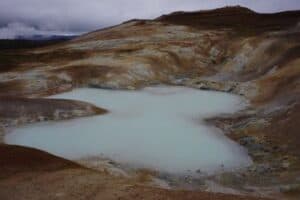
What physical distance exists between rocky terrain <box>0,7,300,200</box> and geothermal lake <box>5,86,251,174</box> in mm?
1055

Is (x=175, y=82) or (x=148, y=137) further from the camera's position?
(x=175, y=82)

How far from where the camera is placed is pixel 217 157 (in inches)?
801

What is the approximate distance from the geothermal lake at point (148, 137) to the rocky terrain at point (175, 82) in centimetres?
106

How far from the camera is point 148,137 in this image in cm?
2269

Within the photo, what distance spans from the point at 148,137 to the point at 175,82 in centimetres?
1845

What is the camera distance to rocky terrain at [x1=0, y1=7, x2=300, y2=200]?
13289 mm

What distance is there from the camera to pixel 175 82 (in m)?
40.6

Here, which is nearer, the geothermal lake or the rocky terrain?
the rocky terrain

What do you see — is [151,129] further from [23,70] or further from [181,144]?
[23,70]

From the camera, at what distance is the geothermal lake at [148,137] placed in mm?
19781

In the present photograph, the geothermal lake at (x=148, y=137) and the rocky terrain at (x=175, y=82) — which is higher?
the rocky terrain at (x=175, y=82)

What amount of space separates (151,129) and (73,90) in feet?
44.3

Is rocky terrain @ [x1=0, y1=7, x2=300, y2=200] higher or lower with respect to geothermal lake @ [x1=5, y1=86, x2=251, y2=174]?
higher

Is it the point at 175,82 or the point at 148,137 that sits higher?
the point at 175,82
